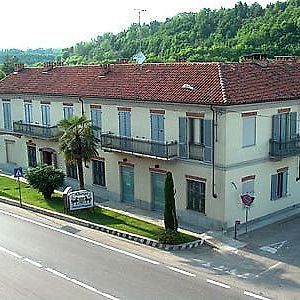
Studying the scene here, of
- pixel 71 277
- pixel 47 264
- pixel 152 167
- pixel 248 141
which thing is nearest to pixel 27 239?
pixel 47 264

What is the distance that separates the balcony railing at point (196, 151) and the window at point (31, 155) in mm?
15811

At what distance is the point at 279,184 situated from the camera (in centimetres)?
2830

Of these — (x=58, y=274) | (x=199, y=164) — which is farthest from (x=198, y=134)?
(x=58, y=274)

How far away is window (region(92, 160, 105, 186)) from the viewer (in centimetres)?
3244

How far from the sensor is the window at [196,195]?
26.5m

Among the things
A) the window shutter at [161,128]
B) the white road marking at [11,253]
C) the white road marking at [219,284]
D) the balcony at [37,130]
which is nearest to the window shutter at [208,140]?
the window shutter at [161,128]

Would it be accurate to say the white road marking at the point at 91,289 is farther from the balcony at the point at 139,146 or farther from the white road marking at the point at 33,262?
the balcony at the point at 139,146

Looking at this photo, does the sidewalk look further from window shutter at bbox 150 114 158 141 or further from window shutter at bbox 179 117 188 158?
window shutter at bbox 150 114 158 141

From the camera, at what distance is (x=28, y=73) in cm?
4103

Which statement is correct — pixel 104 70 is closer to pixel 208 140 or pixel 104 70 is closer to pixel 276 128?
pixel 208 140

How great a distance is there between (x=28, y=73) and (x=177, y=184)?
61.9 feet

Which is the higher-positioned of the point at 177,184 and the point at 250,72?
the point at 250,72

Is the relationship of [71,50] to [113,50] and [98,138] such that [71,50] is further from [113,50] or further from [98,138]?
[98,138]

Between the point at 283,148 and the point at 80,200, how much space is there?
11.1m
